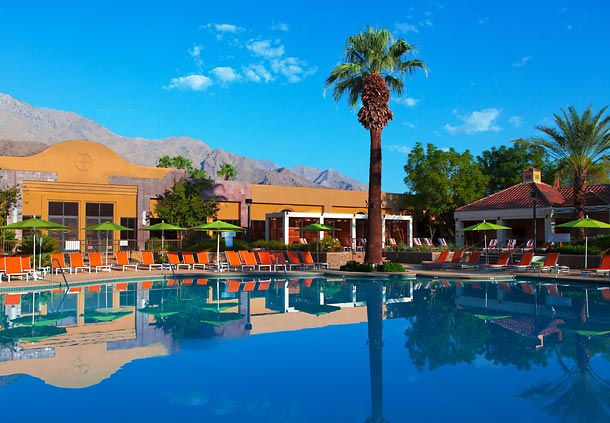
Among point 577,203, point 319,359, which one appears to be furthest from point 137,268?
point 577,203

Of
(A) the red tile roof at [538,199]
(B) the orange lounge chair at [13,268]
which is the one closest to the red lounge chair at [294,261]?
(B) the orange lounge chair at [13,268]

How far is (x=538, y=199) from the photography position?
3119 centimetres

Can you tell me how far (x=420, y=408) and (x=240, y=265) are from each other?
1762cm

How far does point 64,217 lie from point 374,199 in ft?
59.6

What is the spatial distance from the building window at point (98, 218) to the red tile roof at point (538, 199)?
2221 cm

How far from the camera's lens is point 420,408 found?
19.5 feet

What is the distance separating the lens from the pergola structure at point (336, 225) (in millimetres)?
31511

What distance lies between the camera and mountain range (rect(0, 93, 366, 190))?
13500cm

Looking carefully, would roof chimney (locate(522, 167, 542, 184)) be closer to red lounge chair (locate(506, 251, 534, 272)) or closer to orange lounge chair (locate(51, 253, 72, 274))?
red lounge chair (locate(506, 251, 534, 272))

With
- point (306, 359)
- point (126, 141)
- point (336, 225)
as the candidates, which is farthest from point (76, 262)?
point (126, 141)

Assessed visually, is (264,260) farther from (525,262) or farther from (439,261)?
(525,262)

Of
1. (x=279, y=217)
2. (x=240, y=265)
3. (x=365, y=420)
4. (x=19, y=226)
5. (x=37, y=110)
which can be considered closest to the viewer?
(x=365, y=420)

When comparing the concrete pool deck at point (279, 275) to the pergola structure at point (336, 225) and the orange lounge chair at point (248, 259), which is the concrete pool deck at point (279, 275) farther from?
the pergola structure at point (336, 225)

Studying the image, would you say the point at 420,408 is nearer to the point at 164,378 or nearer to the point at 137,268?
the point at 164,378
